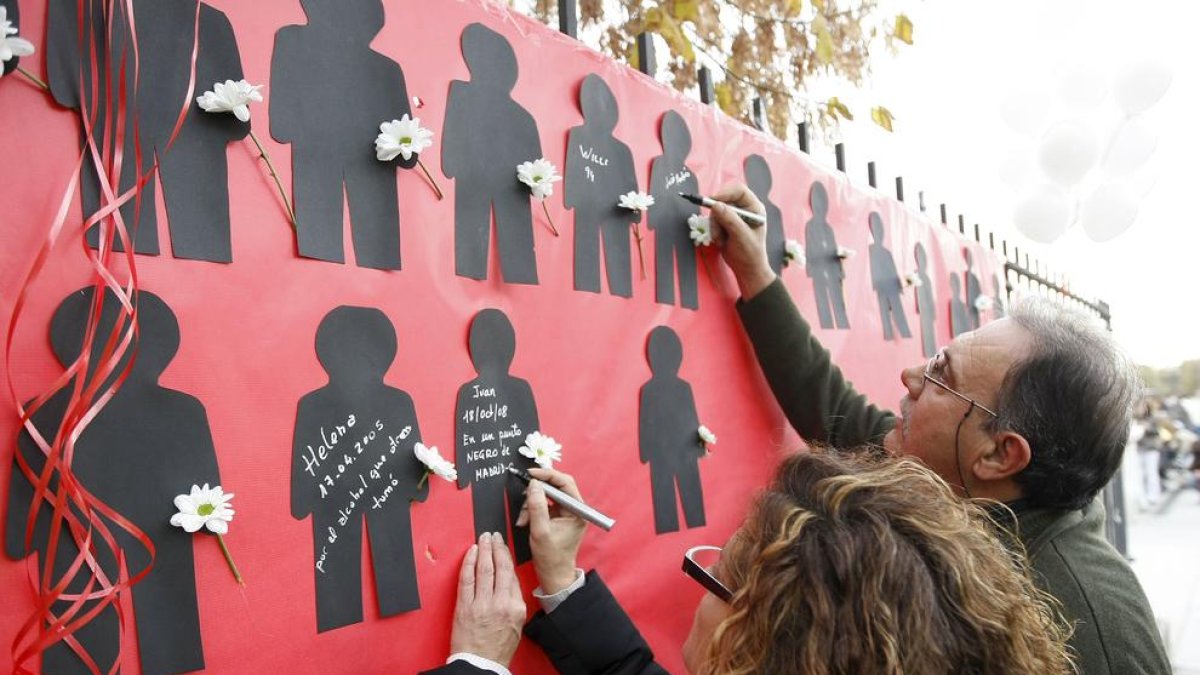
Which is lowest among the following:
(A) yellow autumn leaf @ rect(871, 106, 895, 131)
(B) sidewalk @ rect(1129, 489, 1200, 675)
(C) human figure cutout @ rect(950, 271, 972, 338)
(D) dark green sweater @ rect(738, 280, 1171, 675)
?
(B) sidewalk @ rect(1129, 489, 1200, 675)

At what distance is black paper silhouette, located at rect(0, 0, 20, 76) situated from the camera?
692mm

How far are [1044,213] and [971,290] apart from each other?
3.44ft

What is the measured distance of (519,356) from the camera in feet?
3.76

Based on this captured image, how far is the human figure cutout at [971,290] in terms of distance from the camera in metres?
2.82

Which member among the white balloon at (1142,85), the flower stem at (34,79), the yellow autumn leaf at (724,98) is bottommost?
the flower stem at (34,79)

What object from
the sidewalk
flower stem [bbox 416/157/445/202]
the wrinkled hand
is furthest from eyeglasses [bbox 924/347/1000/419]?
the sidewalk

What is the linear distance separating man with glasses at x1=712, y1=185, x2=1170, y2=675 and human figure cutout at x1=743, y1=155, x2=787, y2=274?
0.20m

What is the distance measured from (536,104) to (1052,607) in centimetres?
102

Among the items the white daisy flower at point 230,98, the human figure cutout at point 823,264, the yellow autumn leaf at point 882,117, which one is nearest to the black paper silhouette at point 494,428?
the white daisy flower at point 230,98

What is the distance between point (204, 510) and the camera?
791 mm

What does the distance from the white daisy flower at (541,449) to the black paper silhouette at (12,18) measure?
0.70 meters

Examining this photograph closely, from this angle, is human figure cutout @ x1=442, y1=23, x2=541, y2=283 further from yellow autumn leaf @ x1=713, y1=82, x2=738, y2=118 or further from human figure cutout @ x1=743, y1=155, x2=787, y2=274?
yellow autumn leaf @ x1=713, y1=82, x2=738, y2=118

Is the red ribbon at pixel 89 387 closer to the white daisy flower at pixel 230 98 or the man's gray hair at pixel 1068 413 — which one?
the white daisy flower at pixel 230 98

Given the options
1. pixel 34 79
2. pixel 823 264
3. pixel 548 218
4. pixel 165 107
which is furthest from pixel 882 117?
pixel 34 79
